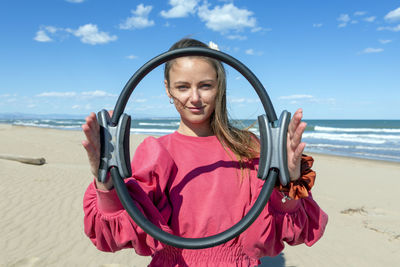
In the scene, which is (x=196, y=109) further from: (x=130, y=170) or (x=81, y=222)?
(x=81, y=222)

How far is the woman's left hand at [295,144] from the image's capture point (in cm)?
124

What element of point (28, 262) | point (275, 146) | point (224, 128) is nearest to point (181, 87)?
point (224, 128)

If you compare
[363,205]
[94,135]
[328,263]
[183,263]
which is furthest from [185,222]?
[363,205]

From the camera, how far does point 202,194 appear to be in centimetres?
150

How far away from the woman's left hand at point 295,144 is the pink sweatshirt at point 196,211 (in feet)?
0.56

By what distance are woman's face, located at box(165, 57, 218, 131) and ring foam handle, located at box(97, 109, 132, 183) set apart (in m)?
0.39

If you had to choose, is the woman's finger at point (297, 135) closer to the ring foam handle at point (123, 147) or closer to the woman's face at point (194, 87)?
the woman's face at point (194, 87)

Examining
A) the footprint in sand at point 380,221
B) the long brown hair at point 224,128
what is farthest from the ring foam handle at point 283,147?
the footprint in sand at point 380,221

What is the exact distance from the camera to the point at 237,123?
1.82m

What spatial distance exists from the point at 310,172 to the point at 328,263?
10.6ft

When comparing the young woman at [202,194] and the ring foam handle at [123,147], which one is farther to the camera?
the young woman at [202,194]

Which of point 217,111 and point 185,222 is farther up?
point 217,111

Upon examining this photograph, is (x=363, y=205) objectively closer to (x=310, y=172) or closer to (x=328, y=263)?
(x=328, y=263)

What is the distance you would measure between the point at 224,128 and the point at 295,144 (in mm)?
461
